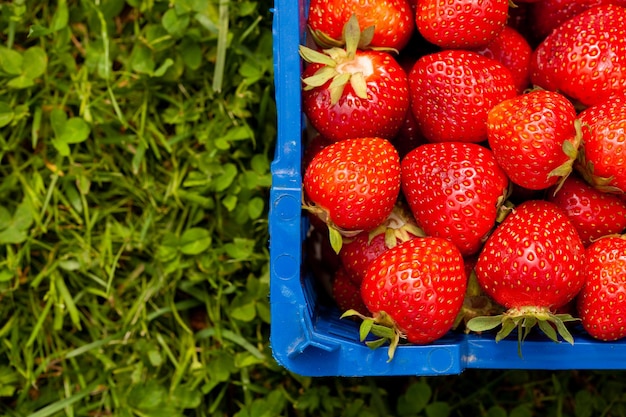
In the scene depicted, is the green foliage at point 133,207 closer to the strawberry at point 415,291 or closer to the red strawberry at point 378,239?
the red strawberry at point 378,239

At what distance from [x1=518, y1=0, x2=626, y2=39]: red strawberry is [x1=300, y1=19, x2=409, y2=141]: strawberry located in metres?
0.28

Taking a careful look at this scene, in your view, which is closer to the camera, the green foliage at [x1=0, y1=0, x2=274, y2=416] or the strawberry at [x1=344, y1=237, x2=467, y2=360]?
the strawberry at [x1=344, y1=237, x2=467, y2=360]

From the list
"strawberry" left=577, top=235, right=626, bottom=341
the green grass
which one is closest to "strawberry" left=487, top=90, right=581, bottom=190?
"strawberry" left=577, top=235, right=626, bottom=341

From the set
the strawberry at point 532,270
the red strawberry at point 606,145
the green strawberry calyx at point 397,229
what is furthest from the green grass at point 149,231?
the red strawberry at point 606,145

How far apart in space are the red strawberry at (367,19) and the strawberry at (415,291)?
302 millimetres

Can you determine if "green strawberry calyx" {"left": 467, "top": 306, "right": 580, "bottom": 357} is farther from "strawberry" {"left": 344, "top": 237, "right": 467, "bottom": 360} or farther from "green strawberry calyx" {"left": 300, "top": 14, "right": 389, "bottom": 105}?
"green strawberry calyx" {"left": 300, "top": 14, "right": 389, "bottom": 105}

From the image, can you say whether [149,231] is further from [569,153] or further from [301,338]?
[569,153]

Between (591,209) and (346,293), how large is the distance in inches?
14.7

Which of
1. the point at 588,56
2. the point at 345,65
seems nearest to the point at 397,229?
the point at 345,65

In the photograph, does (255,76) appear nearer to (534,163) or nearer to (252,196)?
(252,196)

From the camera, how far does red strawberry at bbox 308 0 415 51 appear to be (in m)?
1.08

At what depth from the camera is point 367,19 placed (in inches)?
42.6

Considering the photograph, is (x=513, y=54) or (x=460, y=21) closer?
(x=460, y=21)

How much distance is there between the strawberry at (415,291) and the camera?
38.1 inches
